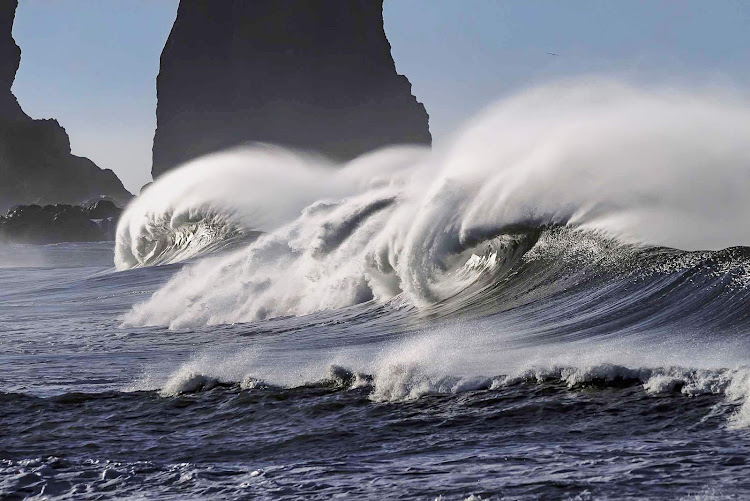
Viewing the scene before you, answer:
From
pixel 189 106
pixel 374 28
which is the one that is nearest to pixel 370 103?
pixel 374 28

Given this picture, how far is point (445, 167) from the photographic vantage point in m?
17.0

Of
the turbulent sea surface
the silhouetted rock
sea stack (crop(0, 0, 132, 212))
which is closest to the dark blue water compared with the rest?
the turbulent sea surface

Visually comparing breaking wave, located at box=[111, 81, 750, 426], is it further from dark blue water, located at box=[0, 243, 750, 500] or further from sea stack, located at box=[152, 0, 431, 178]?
sea stack, located at box=[152, 0, 431, 178]

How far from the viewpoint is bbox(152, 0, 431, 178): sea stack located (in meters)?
131

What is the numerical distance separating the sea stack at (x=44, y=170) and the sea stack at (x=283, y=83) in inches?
1722

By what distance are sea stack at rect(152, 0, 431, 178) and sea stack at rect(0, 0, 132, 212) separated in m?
43.8

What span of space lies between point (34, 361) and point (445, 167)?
7.75m

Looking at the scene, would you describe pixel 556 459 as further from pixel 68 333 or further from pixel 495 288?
pixel 68 333

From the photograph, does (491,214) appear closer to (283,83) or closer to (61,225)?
(61,225)

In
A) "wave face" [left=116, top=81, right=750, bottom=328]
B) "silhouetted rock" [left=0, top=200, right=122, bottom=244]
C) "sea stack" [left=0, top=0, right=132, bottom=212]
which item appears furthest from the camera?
"sea stack" [left=0, top=0, right=132, bottom=212]

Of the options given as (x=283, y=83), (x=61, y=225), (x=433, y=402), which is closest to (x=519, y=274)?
(x=433, y=402)

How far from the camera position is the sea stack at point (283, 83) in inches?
5148

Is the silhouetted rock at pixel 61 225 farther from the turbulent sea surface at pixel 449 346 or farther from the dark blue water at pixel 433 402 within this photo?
the dark blue water at pixel 433 402

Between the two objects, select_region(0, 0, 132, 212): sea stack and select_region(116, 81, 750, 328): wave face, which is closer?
select_region(116, 81, 750, 328): wave face
